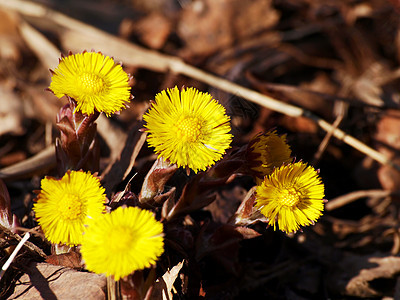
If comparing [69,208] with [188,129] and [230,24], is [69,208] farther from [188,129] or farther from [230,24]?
[230,24]

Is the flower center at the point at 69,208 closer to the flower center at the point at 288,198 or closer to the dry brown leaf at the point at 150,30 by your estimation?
the flower center at the point at 288,198

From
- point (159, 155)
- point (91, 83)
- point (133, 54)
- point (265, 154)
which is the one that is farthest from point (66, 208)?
point (133, 54)

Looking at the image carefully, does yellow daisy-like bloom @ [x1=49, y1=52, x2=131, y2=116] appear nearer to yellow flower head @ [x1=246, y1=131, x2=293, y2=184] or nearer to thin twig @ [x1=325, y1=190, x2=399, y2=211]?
yellow flower head @ [x1=246, y1=131, x2=293, y2=184]

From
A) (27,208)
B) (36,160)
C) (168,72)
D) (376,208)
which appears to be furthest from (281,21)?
(27,208)

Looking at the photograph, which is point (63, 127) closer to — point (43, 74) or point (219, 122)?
point (219, 122)

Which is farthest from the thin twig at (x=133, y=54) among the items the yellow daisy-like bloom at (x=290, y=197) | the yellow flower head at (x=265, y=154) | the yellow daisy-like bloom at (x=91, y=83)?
the yellow daisy-like bloom at (x=91, y=83)

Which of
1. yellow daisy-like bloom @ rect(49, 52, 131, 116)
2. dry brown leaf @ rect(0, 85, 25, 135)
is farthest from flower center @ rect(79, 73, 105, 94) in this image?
dry brown leaf @ rect(0, 85, 25, 135)

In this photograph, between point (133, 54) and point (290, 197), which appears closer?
point (290, 197)
